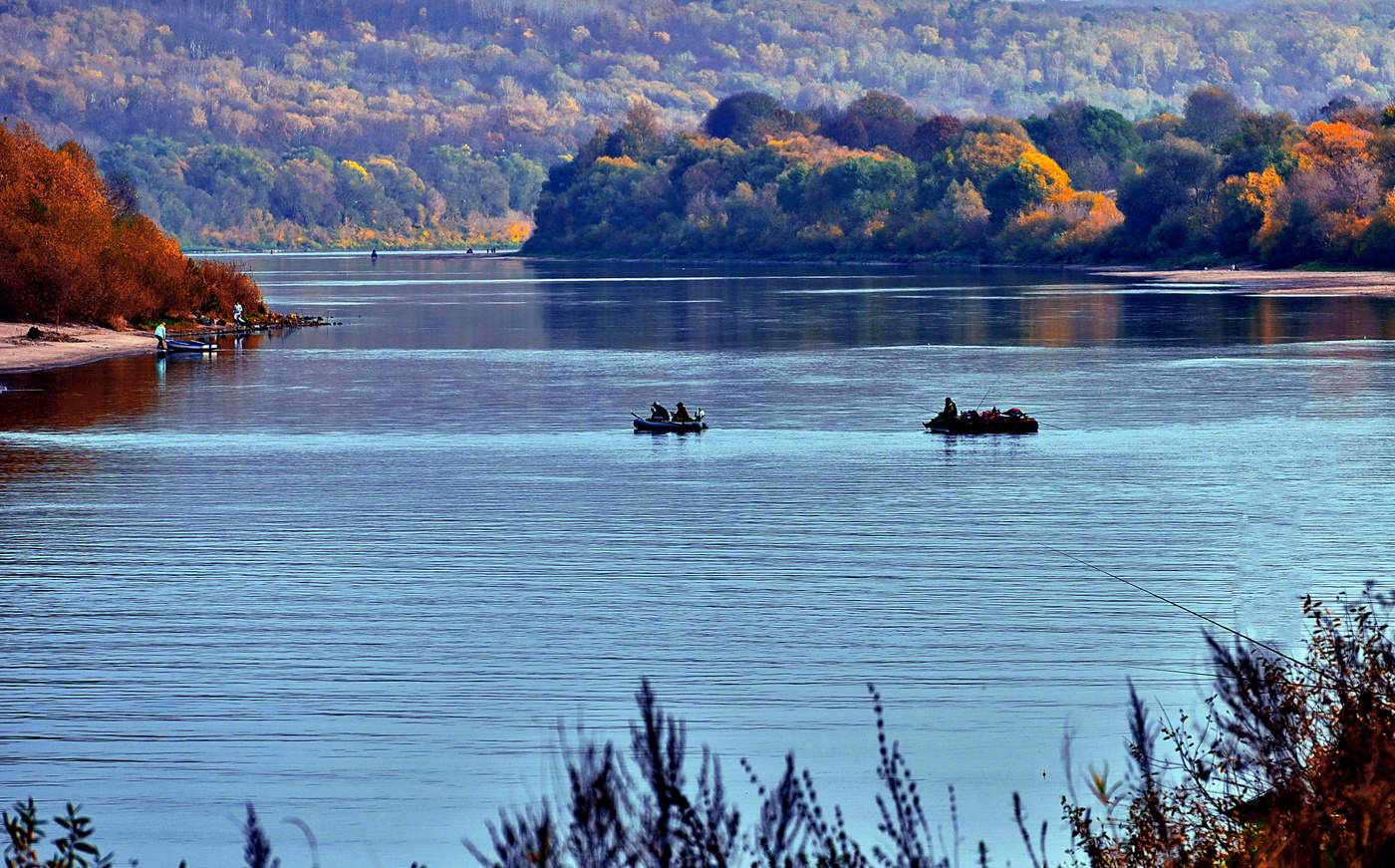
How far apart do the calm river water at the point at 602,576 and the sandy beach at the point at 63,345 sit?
8188 millimetres

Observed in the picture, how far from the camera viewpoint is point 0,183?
89.2 meters

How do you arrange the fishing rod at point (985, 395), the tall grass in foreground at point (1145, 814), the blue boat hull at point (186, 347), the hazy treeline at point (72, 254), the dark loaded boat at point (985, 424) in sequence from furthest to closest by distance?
1. the hazy treeline at point (72, 254)
2. the blue boat hull at point (186, 347)
3. the fishing rod at point (985, 395)
4. the dark loaded boat at point (985, 424)
5. the tall grass in foreground at point (1145, 814)

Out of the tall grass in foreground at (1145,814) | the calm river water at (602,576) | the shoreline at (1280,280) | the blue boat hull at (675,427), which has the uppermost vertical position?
the shoreline at (1280,280)

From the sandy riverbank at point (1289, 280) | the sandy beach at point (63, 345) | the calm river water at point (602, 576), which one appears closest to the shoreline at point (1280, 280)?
the sandy riverbank at point (1289, 280)

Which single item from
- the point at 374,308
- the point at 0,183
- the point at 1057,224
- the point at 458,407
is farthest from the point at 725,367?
the point at 1057,224

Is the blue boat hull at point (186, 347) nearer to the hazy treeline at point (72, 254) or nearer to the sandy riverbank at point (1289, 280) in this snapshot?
the hazy treeline at point (72, 254)

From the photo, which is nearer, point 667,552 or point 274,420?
point 667,552

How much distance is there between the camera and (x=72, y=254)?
85.2 meters

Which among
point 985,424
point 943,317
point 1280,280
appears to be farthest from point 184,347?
point 1280,280

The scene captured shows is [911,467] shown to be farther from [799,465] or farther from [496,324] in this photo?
[496,324]

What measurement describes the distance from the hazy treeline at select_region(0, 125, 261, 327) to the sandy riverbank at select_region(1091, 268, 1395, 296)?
3017 inches

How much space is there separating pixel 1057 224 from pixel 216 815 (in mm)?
182869

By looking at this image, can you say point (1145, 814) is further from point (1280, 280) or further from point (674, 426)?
point (1280, 280)

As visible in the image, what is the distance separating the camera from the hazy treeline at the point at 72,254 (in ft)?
279
